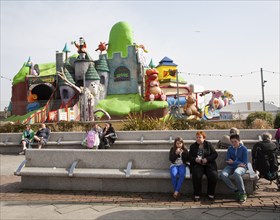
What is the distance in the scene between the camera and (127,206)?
4719 millimetres

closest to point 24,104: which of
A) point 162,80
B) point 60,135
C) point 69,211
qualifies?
point 162,80

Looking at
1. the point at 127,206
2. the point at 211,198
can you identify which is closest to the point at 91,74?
the point at 127,206

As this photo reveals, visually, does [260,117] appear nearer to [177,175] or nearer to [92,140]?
[92,140]

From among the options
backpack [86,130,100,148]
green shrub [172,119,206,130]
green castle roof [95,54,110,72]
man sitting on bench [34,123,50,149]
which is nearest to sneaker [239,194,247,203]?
backpack [86,130,100,148]

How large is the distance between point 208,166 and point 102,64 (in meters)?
24.3

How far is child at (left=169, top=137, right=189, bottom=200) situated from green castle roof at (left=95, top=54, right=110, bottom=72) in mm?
23485

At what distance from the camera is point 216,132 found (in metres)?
10.2

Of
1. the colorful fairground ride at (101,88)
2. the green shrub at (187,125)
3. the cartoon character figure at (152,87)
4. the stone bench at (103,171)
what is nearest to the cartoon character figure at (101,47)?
the colorful fairground ride at (101,88)

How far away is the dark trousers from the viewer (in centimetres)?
504

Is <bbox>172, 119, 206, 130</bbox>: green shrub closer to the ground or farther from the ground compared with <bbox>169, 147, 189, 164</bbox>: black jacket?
farther from the ground

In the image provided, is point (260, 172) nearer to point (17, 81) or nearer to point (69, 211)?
point (69, 211)

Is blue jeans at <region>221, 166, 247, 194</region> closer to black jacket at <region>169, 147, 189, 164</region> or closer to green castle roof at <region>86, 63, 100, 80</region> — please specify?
black jacket at <region>169, 147, 189, 164</region>

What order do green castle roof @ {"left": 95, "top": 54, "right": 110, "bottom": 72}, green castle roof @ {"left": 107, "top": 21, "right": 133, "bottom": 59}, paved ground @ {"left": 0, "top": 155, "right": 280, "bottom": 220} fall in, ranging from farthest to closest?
green castle roof @ {"left": 107, "top": 21, "right": 133, "bottom": 59}
green castle roof @ {"left": 95, "top": 54, "right": 110, "bottom": 72}
paved ground @ {"left": 0, "top": 155, "right": 280, "bottom": 220}

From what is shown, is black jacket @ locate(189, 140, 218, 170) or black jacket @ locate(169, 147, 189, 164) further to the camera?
black jacket @ locate(169, 147, 189, 164)
